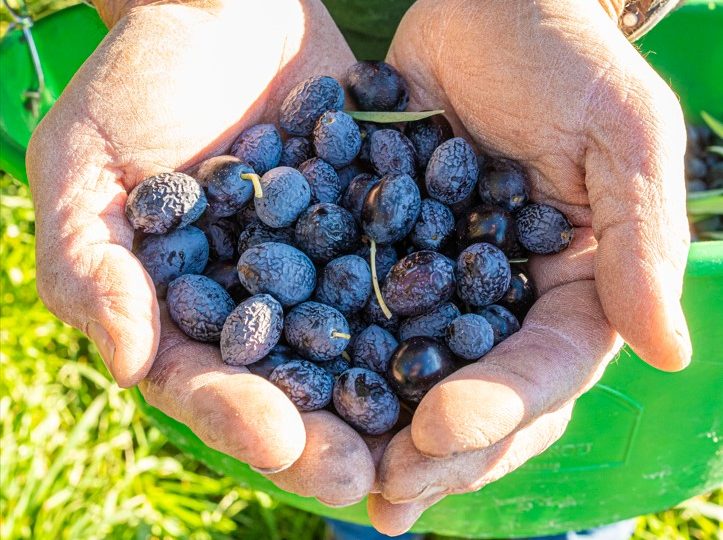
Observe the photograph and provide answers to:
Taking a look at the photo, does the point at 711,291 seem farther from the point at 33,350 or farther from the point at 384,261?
the point at 33,350

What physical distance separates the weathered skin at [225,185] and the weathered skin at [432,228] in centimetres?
36

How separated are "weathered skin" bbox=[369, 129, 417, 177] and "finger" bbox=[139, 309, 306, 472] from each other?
0.57 m

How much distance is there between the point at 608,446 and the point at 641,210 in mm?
602

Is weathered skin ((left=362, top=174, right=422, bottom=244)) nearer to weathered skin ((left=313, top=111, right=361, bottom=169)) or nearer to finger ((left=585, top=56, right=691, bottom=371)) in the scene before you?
weathered skin ((left=313, top=111, right=361, bottom=169))

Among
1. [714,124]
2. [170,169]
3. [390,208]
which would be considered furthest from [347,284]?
[714,124]

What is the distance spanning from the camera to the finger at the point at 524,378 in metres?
1.13

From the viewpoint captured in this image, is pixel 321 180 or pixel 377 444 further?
pixel 321 180

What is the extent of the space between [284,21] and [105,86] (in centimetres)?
58

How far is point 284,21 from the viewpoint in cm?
196

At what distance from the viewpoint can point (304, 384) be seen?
130 centimetres

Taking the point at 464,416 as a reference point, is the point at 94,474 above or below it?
below

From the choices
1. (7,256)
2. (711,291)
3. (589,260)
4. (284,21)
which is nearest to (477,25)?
(284,21)

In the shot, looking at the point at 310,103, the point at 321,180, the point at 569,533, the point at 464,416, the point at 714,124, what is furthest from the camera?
the point at 714,124

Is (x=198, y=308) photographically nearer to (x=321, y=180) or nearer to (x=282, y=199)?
(x=282, y=199)
